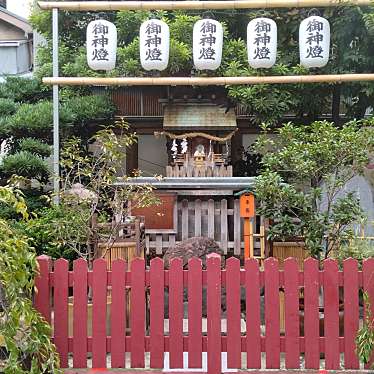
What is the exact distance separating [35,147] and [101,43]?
246cm

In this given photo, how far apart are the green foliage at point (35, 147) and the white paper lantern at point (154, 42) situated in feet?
8.88

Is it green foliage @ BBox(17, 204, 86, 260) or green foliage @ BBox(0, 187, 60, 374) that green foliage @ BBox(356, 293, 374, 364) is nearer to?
green foliage @ BBox(0, 187, 60, 374)

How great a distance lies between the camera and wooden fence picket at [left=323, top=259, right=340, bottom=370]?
5.42 m

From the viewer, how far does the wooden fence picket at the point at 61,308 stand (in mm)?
5445

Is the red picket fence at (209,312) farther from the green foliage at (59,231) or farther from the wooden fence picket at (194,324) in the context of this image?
the green foliage at (59,231)

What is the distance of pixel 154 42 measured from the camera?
10.0 meters

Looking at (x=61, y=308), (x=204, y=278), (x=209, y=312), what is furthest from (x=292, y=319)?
(x=61, y=308)

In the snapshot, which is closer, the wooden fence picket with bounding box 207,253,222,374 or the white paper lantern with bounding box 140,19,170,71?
the wooden fence picket with bounding box 207,253,222,374

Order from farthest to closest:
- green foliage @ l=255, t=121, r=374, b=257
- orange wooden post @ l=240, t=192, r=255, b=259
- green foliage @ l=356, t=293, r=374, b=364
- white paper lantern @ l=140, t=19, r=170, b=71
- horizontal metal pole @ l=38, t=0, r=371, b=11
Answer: white paper lantern @ l=140, t=19, r=170, b=71, horizontal metal pole @ l=38, t=0, r=371, b=11, orange wooden post @ l=240, t=192, r=255, b=259, green foliage @ l=255, t=121, r=374, b=257, green foliage @ l=356, t=293, r=374, b=364

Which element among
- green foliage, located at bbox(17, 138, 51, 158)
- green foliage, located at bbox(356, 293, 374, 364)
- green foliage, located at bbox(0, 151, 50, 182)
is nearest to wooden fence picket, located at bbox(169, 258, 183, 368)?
green foliage, located at bbox(356, 293, 374, 364)

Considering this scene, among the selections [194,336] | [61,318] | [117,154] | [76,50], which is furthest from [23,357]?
[76,50]

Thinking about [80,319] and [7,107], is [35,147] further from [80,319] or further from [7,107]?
[80,319]

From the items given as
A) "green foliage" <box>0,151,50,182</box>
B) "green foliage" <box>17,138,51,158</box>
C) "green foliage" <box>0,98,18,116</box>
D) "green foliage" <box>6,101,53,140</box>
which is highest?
"green foliage" <box>0,98,18,116</box>

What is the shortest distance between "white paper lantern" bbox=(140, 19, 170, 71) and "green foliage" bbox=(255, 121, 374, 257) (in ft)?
12.4
